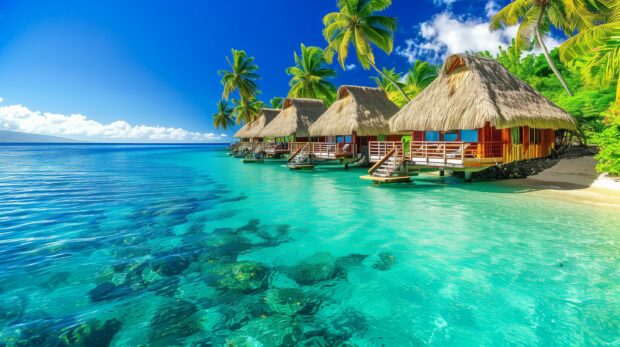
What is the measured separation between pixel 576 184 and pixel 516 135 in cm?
351

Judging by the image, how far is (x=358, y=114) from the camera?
22797 mm

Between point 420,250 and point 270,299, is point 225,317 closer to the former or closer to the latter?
point 270,299

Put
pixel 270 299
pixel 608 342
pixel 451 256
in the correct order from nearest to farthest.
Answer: pixel 608 342, pixel 270 299, pixel 451 256

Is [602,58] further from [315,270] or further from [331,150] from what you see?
[331,150]

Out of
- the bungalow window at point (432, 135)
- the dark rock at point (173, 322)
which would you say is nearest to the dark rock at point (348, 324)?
the dark rock at point (173, 322)

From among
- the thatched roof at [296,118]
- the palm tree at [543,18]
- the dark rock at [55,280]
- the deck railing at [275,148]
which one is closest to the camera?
the dark rock at [55,280]

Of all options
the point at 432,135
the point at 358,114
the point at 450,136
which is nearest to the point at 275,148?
the point at 358,114

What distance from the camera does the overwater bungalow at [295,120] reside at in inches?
1176

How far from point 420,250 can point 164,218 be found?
7.51m

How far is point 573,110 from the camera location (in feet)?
58.7

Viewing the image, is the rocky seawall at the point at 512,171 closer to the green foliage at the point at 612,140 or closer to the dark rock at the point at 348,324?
the green foliage at the point at 612,140

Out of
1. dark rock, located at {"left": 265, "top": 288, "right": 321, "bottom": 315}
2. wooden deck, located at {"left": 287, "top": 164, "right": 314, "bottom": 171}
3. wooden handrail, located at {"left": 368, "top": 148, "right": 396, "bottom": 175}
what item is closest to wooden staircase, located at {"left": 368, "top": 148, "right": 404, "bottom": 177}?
wooden handrail, located at {"left": 368, "top": 148, "right": 396, "bottom": 175}

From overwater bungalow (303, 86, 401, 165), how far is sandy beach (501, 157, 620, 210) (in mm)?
9854

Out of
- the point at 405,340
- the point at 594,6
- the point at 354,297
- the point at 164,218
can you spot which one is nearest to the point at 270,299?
the point at 354,297
